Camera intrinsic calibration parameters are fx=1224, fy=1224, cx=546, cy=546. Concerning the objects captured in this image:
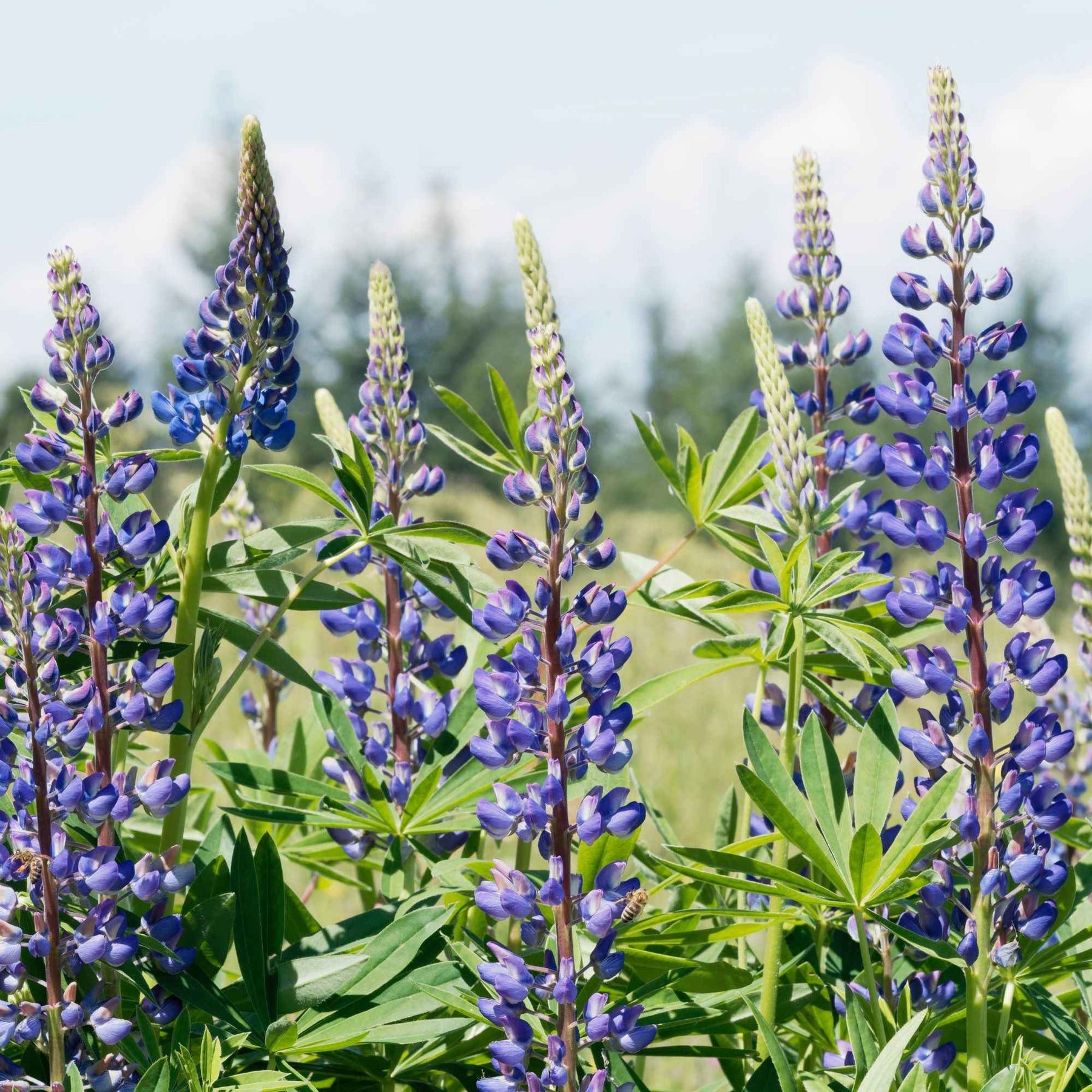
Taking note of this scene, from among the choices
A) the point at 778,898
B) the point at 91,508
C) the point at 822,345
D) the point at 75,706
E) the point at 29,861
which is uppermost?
the point at 822,345

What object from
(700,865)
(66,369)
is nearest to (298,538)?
(66,369)

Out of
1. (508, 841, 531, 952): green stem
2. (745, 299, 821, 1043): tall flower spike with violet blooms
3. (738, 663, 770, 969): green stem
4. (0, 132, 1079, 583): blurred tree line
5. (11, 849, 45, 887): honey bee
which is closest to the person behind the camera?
(11, 849, 45, 887): honey bee

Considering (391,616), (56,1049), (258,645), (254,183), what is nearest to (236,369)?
(254,183)

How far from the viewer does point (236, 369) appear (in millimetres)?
1560

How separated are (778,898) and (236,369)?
0.96 meters

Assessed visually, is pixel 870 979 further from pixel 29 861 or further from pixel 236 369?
pixel 236 369

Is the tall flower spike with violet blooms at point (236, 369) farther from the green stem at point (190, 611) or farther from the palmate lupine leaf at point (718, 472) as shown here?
the palmate lupine leaf at point (718, 472)

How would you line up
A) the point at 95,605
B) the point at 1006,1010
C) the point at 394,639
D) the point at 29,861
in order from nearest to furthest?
1. the point at 29,861
2. the point at 95,605
3. the point at 1006,1010
4. the point at 394,639

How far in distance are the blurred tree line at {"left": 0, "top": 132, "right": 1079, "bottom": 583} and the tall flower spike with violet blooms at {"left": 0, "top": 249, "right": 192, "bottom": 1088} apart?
86.2ft

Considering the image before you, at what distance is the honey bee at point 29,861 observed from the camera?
1253mm

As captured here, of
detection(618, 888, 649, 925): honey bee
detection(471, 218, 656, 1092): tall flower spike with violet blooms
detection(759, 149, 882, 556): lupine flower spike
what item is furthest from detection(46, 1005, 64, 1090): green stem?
A: detection(759, 149, 882, 556): lupine flower spike

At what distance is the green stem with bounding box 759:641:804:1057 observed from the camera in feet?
4.97

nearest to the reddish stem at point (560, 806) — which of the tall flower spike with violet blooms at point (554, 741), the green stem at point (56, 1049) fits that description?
the tall flower spike with violet blooms at point (554, 741)

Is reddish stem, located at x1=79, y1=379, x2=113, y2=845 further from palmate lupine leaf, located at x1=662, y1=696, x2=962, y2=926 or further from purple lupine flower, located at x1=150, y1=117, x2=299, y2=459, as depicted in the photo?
palmate lupine leaf, located at x1=662, y1=696, x2=962, y2=926
